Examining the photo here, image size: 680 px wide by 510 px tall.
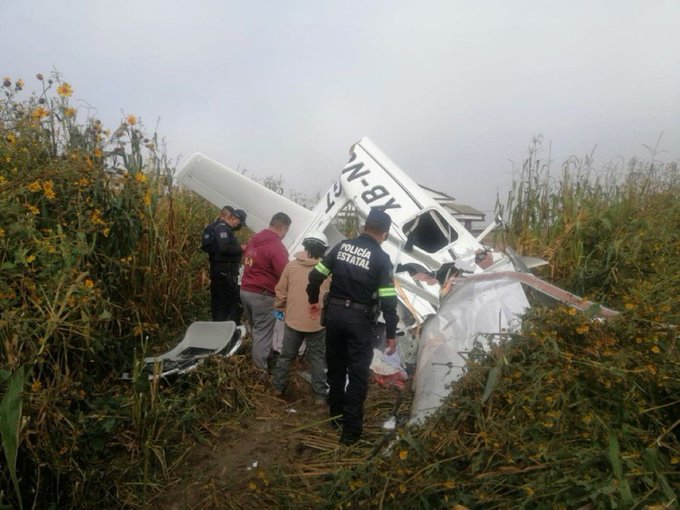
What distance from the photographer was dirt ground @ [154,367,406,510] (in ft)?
10.6

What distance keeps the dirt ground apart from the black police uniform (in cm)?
155

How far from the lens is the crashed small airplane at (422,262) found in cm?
392

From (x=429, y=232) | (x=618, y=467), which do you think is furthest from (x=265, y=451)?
(x=429, y=232)

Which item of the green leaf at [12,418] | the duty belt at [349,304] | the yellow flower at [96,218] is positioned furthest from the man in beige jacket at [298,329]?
the green leaf at [12,418]

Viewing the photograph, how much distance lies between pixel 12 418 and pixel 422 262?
4480 mm

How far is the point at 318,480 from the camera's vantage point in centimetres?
332

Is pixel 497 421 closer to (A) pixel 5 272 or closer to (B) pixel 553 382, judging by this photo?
(B) pixel 553 382

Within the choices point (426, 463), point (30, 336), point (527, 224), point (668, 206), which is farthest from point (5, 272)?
point (668, 206)

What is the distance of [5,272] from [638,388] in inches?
149

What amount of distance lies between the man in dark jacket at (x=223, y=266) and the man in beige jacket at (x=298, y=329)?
4.41 ft

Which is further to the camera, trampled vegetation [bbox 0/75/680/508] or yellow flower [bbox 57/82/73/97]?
yellow flower [bbox 57/82/73/97]

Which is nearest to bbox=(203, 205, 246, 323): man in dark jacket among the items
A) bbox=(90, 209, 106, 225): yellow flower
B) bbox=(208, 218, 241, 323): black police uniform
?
bbox=(208, 218, 241, 323): black police uniform

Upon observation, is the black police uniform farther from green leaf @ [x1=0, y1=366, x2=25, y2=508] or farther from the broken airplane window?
green leaf @ [x1=0, y1=366, x2=25, y2=508]

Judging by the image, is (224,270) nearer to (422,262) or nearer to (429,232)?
(422,262)
